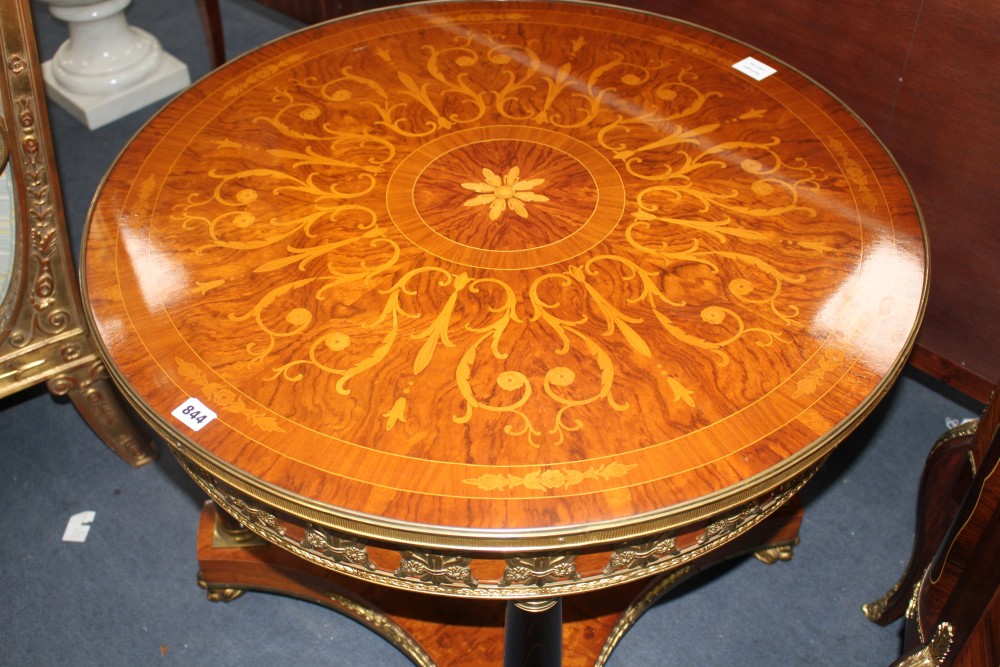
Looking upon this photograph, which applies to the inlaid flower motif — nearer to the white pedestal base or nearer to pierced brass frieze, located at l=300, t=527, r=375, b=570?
pierced brass frieze, located at l=300, t=527, r=375, b=570

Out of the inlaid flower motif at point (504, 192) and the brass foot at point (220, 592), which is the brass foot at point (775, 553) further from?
the brass foot at point (220, 592)

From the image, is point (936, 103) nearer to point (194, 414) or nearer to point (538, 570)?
point (538, 570)

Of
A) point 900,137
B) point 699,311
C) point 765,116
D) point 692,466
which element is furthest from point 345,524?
point 900,137

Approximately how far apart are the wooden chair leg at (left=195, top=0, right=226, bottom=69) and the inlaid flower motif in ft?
5.92

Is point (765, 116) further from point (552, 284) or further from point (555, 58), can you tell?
point (552, 284)

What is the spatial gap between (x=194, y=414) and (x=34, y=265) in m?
0.87

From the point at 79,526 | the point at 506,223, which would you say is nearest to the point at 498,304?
the point at 506,223

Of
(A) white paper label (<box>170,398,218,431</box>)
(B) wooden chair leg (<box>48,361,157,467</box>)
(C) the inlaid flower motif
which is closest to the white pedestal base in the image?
(B) wooden chair leg (<box>48,361,157,467</box>)

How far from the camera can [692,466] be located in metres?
1.31

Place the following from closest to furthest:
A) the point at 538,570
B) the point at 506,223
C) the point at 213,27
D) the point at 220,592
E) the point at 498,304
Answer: the point at 538,570
the point at 498,304
the point at 506,223
the point at 220,592
the point at 213,27

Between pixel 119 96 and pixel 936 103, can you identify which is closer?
pixel 936 103

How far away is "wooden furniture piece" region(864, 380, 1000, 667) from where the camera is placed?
1.35 meters

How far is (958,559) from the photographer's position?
5.20 feet

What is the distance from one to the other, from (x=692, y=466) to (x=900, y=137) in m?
1.36
